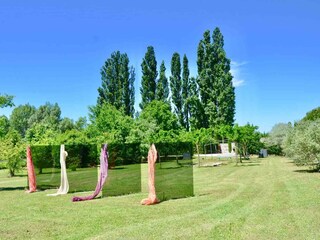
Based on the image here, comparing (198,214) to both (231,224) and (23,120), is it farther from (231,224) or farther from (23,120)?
(23,120)

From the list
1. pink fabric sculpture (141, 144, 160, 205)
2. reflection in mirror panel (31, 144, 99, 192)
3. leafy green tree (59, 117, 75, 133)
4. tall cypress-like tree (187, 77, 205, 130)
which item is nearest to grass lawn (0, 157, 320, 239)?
pink fabric sculpture (141, 144, 160, 205)

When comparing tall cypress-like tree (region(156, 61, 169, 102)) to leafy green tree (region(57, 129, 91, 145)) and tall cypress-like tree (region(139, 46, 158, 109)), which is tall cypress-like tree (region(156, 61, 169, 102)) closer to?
tall cypress-like tree (region(139, 46, 158, 109))

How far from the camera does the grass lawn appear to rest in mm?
9055

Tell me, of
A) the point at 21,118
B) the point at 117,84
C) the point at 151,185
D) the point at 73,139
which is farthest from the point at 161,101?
the point at 21,118

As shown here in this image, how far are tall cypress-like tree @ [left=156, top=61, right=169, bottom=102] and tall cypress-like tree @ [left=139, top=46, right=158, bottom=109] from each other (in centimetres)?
81

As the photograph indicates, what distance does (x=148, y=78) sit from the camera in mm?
54156

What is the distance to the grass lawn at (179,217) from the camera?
29.7ft

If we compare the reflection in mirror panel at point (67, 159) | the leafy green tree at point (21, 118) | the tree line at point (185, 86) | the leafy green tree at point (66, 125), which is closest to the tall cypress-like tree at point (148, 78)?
the tree line at point (185, 86)

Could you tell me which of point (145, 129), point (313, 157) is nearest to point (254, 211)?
point (313, 157)

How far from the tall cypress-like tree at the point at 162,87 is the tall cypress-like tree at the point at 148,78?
2.64 ft

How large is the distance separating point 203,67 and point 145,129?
476 inches

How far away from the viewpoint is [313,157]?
80.7ft

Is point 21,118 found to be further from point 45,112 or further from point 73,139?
point 73,139

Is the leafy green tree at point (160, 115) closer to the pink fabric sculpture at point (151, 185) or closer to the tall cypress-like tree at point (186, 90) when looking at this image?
the tall cypress-like tree at point (186, 90)
